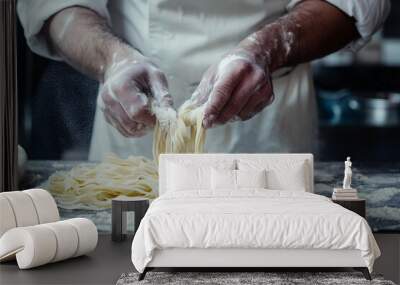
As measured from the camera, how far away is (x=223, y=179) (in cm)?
677

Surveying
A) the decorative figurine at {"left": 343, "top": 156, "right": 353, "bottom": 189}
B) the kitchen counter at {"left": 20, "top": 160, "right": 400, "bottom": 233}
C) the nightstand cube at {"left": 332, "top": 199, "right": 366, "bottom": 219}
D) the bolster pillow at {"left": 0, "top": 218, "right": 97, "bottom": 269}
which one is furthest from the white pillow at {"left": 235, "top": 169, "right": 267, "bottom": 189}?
the bolster pillow at {"left": 0, "top": 218, "right": 97, "bottom": 269}

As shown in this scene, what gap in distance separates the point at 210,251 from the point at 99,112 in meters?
3.04

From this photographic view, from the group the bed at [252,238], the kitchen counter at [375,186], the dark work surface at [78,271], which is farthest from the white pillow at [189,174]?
the bed at [252,238]

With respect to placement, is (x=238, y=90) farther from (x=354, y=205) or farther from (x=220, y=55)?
(x=354, y=205)

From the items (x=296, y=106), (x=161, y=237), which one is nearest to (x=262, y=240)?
(x=161, y=237)

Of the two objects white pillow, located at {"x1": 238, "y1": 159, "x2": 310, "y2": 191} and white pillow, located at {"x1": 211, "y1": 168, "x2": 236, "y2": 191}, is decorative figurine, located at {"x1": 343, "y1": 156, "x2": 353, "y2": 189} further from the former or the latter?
white pillow, located at {"x1": 211, "y1": 168, "x2": 236, "y2": 191}

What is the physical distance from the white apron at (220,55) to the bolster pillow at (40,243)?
205 cm

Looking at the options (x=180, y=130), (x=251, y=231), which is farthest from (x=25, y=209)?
(x=180, y=130)

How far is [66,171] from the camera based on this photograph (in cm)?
779

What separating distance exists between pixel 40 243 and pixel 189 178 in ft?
6.12

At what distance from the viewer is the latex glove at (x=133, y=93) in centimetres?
765

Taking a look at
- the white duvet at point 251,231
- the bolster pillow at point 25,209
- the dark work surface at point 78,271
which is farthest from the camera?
the bolster pillow at point 25,209

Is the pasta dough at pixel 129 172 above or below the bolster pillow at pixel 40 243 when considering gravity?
above

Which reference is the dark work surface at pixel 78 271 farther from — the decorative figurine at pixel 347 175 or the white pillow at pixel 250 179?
the decorative figurine at pixel 347 175
